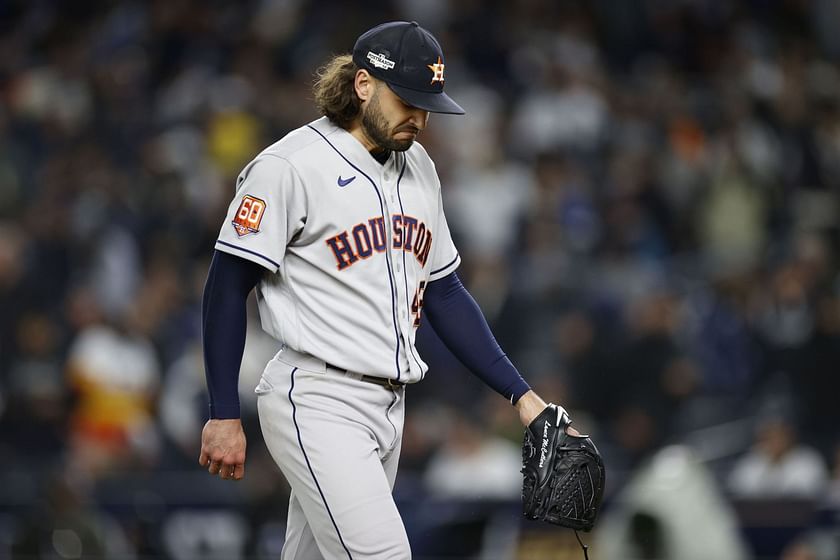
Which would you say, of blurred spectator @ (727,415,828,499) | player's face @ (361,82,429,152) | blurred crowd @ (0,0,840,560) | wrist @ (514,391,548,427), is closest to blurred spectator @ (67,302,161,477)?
blurred crowd @ (0,0,840,560)

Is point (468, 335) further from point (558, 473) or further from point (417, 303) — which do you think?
point (558, 473)

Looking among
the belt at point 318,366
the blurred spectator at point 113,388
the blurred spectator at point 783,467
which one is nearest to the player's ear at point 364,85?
the belt at point 318,366

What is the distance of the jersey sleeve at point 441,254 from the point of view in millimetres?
3833

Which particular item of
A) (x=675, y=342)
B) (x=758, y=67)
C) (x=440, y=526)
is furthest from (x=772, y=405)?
(x=758, y=67)

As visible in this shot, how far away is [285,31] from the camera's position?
11352mm

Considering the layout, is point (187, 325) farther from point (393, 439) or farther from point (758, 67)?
point (393, 439)

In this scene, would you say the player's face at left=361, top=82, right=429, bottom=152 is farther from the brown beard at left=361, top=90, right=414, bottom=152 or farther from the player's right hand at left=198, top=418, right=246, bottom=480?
the player's right hand at left=198, top=418, right=246, bottom=480

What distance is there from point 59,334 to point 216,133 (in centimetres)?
219

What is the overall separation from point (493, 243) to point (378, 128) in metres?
5.81

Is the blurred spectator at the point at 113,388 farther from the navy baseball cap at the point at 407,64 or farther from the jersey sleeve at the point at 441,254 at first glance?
the navy baseball cap at the point at 407,64

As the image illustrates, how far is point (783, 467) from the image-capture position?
7367 millimetres

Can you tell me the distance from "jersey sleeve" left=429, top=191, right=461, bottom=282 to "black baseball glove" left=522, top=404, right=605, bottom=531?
50 cm

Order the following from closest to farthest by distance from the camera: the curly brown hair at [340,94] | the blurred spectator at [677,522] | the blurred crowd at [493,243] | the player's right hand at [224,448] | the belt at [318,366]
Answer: the player's right hand at [224,448] < the belt at [318,366] < the curly brown hair at [340,94] < the blurred spectator at [677,522] < the blurred crowd at [493,243]

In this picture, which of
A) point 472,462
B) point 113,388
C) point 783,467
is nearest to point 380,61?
point 472,462
